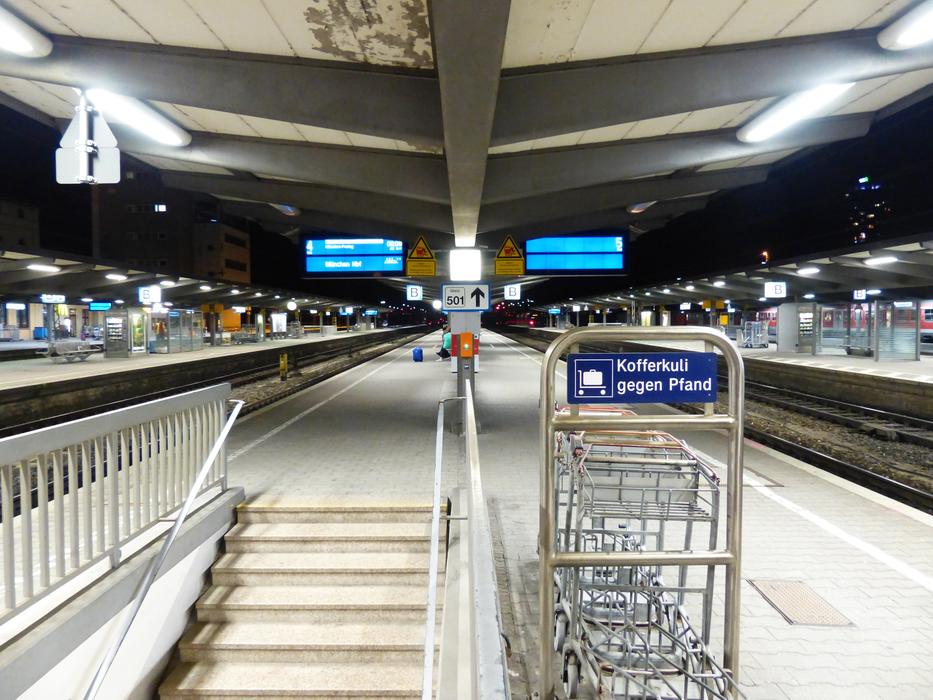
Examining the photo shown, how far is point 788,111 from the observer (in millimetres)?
8016

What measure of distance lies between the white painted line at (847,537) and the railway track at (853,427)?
2471 mm

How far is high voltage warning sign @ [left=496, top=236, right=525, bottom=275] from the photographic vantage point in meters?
11.9

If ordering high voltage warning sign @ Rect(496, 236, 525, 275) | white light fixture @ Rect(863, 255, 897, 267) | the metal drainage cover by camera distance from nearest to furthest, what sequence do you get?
the metal drainage cover → high voltage warning sign @ Rect(496, 236, 525, 275) → white light fixture @ Rect(863, 255, 897, 267)

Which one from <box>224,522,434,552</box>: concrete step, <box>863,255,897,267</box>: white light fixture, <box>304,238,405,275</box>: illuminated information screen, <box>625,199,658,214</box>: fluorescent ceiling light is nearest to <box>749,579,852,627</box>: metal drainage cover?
<box>224,522,434,552</box>: concrete step

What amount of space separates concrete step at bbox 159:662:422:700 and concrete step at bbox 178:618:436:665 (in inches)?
2.0

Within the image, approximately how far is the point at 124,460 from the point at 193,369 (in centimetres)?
2041

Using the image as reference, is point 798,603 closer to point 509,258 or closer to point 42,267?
point 509,258

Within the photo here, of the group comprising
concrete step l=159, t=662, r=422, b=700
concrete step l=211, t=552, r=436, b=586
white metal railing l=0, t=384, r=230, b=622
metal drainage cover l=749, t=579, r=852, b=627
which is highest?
white metal railing l=0, t=384, r=230, b=622

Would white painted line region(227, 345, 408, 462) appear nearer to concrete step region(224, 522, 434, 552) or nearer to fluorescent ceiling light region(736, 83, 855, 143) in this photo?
concrete step region(224, 522, 434, 552)

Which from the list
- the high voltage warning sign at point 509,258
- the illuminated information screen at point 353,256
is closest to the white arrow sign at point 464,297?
the high voltage warning sign at point 509,258

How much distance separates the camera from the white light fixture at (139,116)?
687cm

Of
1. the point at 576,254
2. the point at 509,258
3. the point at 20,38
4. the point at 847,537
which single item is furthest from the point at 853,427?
the point at 20,38

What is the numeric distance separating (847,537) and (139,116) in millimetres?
10036

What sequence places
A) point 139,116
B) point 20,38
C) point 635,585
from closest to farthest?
point 635,585 → point 20,38 → point 139,116
